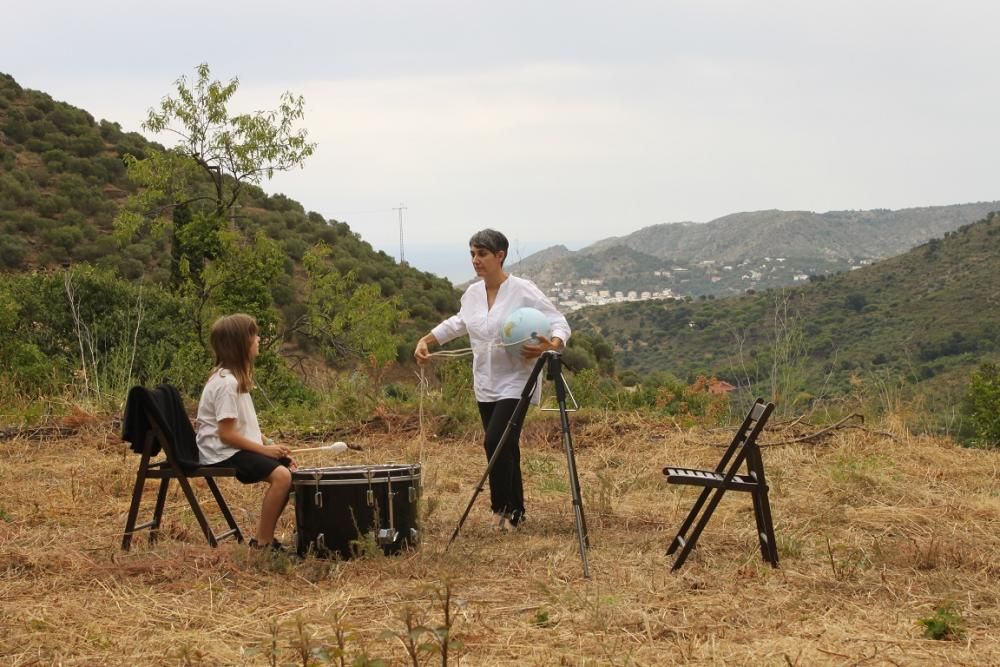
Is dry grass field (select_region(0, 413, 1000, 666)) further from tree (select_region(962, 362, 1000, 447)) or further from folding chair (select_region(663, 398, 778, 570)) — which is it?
tree (select_region(962, 362, 1000, 447))

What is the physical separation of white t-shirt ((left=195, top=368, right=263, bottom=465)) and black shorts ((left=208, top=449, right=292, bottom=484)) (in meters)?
0.07

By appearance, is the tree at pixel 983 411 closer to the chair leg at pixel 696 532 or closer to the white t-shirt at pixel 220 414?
the chair leg at pixel 696 532

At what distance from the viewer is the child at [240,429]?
5781 mm

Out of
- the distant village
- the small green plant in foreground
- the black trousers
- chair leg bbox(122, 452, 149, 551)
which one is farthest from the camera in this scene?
the distant village

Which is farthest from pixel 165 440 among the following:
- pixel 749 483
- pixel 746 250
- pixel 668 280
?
pixel 746 250

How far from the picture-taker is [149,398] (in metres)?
5.78

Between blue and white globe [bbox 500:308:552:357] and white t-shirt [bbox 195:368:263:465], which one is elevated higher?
blue and white globe [bbox 500:308:552:357]

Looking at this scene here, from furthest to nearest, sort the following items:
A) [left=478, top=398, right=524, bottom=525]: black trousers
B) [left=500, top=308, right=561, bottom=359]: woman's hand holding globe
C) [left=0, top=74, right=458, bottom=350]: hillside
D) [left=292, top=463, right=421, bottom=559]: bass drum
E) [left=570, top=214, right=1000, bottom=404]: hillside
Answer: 1. [left=0, top=74, right=458, bottom=350]: hillside
2. [left=570, top=214, right=1000, bottom=404]: hillside
3. [left=478, top=398, right=524, bottom=525]: black trousers
4. [left=500, top=308, right=561, bottom=359]: woman's hand holding globe
5. [left=292, top=463, right=421, bottom=559]: bass drum

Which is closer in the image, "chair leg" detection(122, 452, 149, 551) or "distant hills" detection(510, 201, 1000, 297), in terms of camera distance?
"chair leg" detection(122, 452, 149, 551)

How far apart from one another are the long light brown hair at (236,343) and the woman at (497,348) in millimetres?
1053

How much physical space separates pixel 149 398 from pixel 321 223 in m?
39.1

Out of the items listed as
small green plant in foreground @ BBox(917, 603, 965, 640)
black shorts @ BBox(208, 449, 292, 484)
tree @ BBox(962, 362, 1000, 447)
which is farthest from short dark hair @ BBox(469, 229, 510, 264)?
tree @ BBox(962, 362, 1000, 447)

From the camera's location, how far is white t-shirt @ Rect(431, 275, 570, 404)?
6.62m

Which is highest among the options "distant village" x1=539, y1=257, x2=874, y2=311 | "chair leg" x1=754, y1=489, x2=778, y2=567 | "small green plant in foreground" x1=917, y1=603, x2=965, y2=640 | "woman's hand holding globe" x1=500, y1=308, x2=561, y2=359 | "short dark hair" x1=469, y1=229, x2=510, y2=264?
"distant village" x1=539, y1=257, x2=874, y2=311
